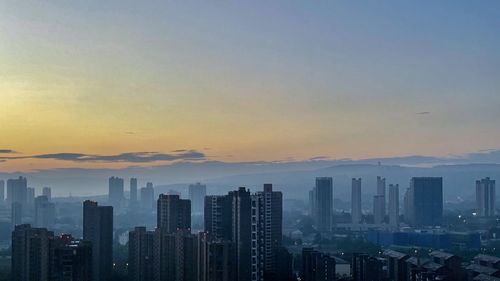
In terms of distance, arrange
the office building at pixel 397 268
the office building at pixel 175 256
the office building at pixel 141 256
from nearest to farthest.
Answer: the office building at pixel 175 256 < the office building at pixel 141 256 < the office building at pixel 397 268

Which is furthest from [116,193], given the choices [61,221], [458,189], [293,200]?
[458,189]

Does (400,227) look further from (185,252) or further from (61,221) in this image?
(185,252)

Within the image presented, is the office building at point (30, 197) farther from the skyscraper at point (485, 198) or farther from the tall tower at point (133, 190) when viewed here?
the skyscraper at point (485, 198)

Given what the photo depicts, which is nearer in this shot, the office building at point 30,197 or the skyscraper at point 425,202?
the office building at point 30,197

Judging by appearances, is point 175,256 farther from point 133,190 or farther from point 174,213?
point 133,190

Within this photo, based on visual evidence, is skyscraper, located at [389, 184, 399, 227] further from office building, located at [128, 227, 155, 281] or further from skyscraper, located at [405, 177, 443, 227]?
office building, located at [128, 227, 155, 281]

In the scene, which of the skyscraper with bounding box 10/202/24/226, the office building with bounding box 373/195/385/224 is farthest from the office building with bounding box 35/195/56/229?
the office building with bounding box 373/195/385/224

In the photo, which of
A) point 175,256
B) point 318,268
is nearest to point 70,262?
point 175,256

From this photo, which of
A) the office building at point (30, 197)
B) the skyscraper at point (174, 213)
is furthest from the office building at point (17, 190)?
the skyscraper at point (174, 213)

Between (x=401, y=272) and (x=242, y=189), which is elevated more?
(x=242, y=189)
